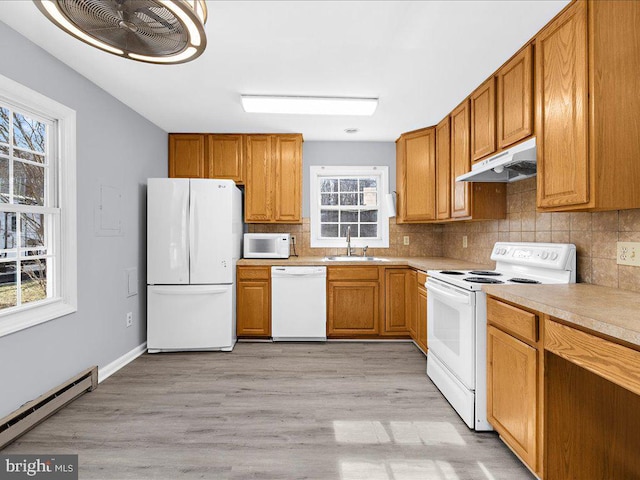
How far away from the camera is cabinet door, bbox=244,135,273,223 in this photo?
12.6 feet

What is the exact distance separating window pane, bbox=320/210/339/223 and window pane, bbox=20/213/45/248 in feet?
9.22

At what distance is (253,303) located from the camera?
3586 mm

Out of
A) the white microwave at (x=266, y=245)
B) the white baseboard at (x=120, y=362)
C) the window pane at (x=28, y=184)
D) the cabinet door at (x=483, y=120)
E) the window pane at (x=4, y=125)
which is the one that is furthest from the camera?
the white microwave at (x=266, y=245)

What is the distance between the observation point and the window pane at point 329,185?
4289 mm

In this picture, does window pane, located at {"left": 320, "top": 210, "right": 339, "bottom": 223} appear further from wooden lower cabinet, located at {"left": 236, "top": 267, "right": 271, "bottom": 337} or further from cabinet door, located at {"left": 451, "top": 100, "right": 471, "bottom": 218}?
cabinet door, located at {"left": 451, "top": 100, "right": 471, "bottom": 218}

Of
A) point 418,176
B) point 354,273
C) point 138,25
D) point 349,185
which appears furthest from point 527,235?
point 138,25

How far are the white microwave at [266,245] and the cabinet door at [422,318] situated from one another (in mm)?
1525

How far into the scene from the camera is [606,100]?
60.8 inches

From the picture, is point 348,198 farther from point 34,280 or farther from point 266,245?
point 34,280

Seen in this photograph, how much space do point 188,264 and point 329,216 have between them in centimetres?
184

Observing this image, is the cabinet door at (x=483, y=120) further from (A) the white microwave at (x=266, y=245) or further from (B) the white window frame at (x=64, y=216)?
(B) the white window frame at (x=64, y=216)

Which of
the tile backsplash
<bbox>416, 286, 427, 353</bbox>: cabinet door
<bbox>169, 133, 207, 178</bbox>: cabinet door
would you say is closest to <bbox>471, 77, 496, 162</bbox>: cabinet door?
the tile backsplash

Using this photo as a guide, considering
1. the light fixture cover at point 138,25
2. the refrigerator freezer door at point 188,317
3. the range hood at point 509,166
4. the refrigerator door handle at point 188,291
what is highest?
the light fixture cover at point 138,25

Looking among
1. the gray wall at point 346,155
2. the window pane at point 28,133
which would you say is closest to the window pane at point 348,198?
the gray wall at point 346,155
